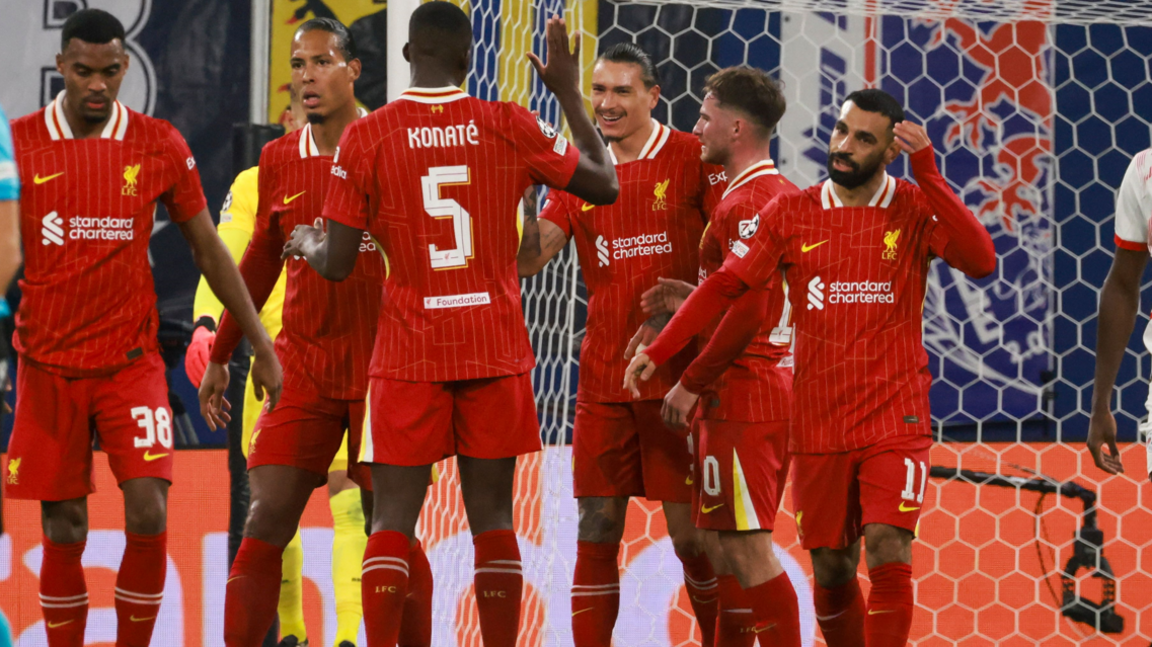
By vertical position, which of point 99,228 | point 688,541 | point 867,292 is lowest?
point 688,541

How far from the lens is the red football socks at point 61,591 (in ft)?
12.3

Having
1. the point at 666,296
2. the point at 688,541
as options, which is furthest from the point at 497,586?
the point at 666,296

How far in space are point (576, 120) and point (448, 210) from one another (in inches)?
16.5

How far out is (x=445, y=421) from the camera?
3.29m

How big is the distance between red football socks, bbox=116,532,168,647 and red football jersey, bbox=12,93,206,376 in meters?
0.52

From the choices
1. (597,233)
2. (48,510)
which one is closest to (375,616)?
(48,510)

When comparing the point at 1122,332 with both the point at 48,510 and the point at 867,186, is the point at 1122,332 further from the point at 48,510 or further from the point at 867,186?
the point at 48,510

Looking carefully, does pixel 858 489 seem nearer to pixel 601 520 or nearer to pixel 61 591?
pixel 601 520

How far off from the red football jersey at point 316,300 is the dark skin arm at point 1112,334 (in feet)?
6.76

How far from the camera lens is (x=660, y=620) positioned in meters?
5.10

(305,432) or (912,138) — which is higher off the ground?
(912,138)

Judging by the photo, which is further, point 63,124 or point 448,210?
point 63,124

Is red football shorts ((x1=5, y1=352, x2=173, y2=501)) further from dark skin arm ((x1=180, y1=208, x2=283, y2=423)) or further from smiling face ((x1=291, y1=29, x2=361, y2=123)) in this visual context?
smiling face ((x1=291, y1=29, x2=361, y2=123))

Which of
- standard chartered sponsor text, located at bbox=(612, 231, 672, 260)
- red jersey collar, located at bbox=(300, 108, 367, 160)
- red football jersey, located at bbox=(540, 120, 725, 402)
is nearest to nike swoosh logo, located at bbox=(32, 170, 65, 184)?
red jersey collar, located at bbox=(300, 108, 367, 160)
